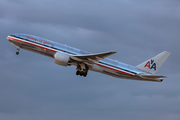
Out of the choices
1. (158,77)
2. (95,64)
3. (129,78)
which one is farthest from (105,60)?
(158,77)

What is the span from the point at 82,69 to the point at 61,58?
4.76m

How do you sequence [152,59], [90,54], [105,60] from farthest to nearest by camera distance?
1. [152,59]
2. [105,60]
3. [90,54]

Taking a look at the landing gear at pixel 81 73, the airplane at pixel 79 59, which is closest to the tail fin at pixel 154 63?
the airplane at pixel 79 59

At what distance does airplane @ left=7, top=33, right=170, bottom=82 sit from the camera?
51403mm

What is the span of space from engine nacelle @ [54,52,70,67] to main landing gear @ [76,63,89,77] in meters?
3.12

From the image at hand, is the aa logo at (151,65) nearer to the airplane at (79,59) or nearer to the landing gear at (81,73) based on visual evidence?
the airplane at (79,59)

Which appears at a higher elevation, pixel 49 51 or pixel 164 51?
pixel 164 51

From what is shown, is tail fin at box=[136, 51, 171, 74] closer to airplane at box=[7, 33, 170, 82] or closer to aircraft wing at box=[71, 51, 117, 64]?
airplane at box=[7, 33, 170, 82]

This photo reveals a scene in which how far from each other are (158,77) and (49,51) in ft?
63.2

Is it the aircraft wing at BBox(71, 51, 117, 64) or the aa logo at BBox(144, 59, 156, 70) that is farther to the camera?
the aa logo at BBox(144, 59, 156, 70)

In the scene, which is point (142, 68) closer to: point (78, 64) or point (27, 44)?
point (78, 64)

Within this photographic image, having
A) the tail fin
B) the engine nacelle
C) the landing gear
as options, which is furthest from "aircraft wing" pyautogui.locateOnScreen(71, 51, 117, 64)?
the tail fin

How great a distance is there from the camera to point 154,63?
2304 inches

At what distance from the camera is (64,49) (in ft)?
172
